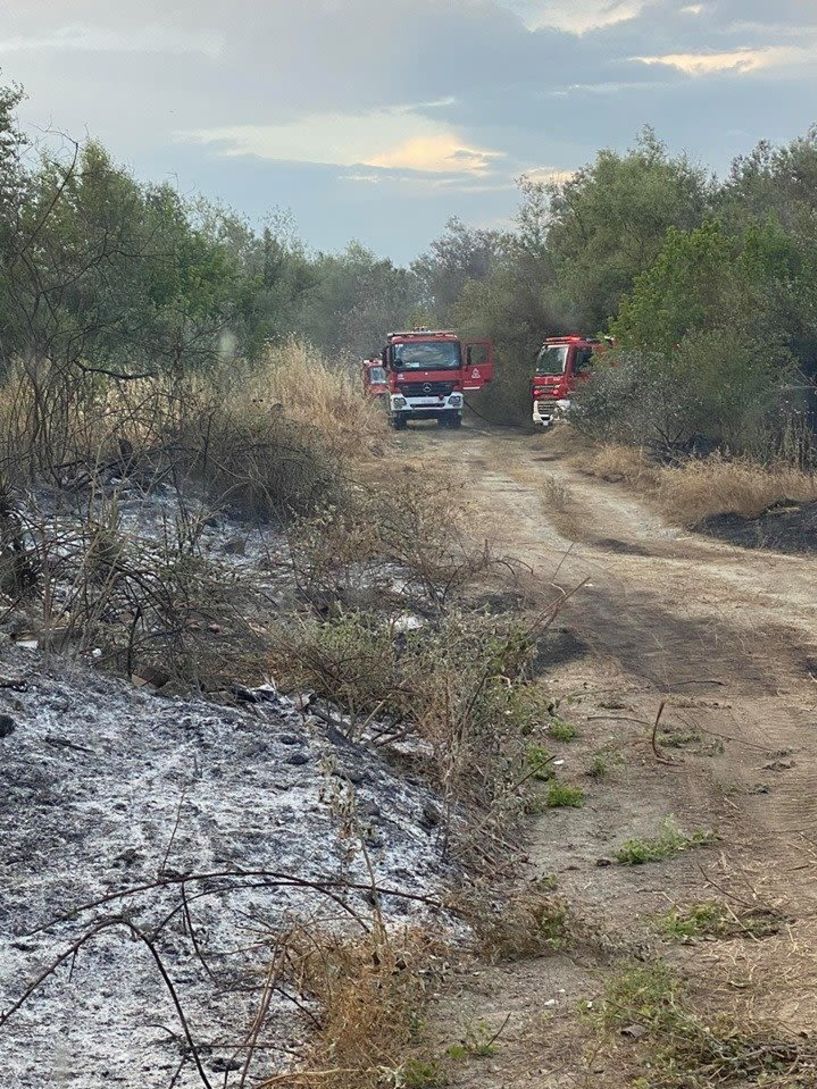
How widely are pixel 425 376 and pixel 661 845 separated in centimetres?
2721

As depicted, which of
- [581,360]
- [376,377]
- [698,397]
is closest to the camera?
[698,397]

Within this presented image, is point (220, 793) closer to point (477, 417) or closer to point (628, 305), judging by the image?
point (628, 305)

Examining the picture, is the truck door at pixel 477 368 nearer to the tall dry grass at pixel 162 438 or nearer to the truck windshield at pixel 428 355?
the truck windshield at pixel 428 355

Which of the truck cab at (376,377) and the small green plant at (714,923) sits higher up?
the truck cab at (376,377)

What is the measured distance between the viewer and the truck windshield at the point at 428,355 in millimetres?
32781

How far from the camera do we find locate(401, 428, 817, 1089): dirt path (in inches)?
169

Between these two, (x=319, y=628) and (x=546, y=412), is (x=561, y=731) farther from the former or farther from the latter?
(x=546, y=412)

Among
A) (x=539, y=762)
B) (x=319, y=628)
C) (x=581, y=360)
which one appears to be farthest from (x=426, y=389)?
(x=539, y=762)

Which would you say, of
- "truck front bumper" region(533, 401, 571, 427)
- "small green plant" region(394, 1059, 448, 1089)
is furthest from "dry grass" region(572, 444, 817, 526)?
"small green plant" region(394, 1059, 448, 1089)

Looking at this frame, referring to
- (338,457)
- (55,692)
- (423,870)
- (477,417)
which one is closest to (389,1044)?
(423,870)

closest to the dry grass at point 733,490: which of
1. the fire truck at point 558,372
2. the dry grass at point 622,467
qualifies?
the dry grass at point 622,467

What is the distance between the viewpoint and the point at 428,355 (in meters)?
33.0

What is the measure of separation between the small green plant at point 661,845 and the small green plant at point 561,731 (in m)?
1.68

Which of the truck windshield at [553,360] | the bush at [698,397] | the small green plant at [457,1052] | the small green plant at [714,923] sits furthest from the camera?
the truck windshield at [553,360]
